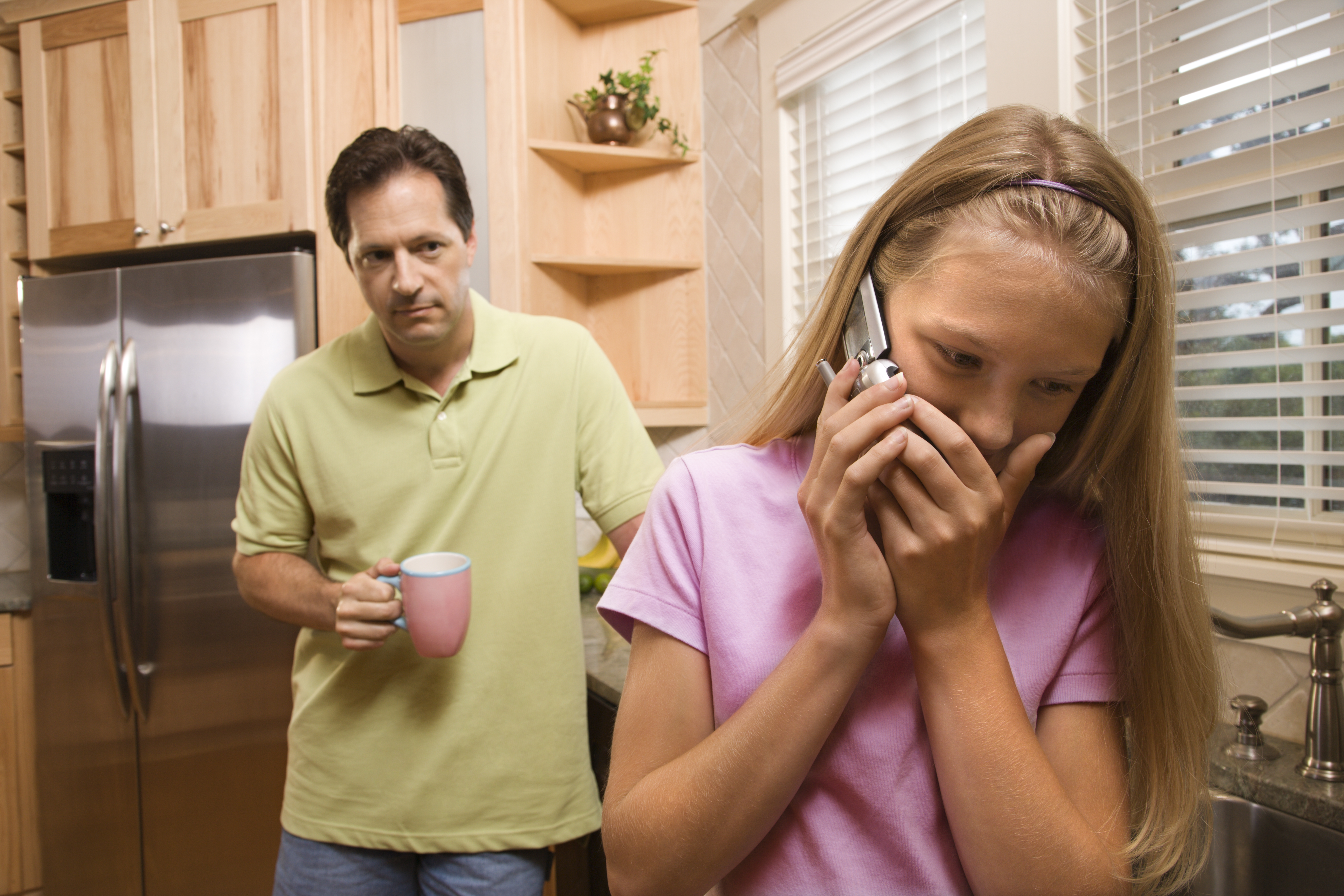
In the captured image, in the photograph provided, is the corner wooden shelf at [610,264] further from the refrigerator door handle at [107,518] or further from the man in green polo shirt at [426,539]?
the refrigerator door handle at [107,518]

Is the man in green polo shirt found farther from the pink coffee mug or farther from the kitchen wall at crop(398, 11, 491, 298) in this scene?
the kitchen wall at crop(398, 11, 491, 298)

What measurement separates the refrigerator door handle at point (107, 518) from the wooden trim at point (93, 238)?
1.38 feet

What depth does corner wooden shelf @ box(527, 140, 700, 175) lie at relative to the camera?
7.42ft

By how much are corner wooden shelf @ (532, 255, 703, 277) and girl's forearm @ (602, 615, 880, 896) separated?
1.85 m

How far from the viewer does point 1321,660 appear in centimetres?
100

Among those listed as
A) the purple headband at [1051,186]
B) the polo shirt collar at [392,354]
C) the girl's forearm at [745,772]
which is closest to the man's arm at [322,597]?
the polo shirt collar at [392,354]

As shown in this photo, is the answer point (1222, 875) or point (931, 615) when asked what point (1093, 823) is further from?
point (1222, 875)

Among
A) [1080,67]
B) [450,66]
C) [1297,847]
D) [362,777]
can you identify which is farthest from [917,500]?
[450,66]

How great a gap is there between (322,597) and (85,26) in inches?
90.2

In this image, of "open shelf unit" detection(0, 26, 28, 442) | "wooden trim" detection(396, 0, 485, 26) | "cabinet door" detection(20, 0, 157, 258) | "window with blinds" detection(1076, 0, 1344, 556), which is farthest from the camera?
"open shelf unit" detection(0, 26, 28, 442)

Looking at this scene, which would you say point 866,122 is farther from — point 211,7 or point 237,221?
point 211,7

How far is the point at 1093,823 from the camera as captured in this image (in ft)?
2.03

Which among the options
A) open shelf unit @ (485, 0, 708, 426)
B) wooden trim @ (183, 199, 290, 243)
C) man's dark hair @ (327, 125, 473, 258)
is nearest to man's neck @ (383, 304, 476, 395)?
man's dark hair @ (327, 125, 473, 258)

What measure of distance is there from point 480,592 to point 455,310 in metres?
0.43
